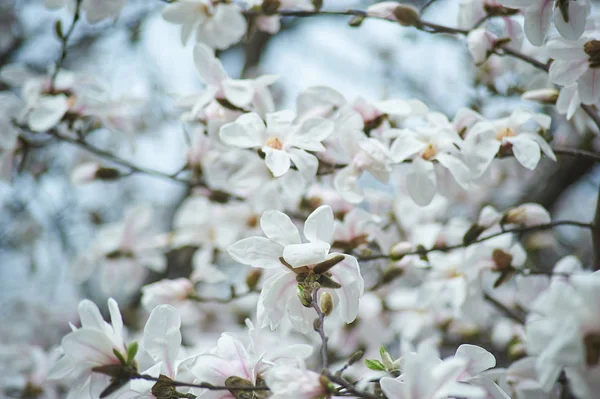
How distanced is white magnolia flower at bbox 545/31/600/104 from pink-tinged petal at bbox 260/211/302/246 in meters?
0.44

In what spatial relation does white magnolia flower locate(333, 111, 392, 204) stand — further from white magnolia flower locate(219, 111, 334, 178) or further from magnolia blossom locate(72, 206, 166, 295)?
magnolia blossom locate(72, 206, 166, 295)

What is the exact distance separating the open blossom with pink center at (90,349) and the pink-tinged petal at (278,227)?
0.19 m

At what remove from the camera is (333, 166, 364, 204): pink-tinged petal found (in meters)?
0.83

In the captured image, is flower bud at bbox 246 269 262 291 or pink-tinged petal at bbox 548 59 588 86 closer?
pink-tinged petal at bbox 548 59 588 86

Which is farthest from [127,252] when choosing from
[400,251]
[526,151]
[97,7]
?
[526,151]

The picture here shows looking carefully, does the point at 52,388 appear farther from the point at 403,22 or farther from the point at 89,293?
the point at 89,293

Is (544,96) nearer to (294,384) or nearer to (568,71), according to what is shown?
(568,71)

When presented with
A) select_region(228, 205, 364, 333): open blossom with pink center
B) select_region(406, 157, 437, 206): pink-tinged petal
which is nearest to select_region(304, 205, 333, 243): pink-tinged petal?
select_region(228, 205, 364, 333): open blossom with pink center

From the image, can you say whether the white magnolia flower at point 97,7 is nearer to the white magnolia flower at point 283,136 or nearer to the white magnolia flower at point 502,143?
the white magnolia flower at point 283,136

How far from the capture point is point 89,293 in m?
2.54

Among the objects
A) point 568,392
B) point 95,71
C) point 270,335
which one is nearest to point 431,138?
point 568,392

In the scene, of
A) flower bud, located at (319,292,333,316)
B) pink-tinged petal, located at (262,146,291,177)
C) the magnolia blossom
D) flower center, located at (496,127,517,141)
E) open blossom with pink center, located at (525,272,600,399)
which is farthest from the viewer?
the magnolia blossom

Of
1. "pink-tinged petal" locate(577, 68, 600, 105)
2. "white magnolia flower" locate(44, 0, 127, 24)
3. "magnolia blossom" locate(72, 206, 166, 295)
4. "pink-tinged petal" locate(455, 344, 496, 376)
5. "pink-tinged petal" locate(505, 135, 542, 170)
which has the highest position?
"pink-tinged petal" locate(577, 68, 600, 105)

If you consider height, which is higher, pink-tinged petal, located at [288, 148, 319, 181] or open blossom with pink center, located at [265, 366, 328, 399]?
pink-tinged petal, located at [288, 148, 319, 181]
